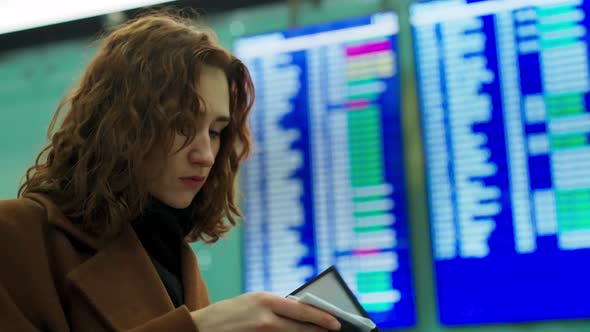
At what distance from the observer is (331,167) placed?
178 cm

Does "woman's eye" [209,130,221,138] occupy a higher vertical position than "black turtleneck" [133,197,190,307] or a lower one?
higher

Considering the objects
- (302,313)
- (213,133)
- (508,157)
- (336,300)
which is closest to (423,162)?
(508,157)

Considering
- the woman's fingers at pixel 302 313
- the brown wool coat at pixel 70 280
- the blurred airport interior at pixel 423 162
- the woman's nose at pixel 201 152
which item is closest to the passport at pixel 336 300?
the woman's fingers at pixel 302 313

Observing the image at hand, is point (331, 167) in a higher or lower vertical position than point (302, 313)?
higher

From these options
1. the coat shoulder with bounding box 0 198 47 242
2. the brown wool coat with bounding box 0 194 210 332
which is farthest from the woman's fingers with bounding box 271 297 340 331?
the coat shoulder with bounding box 0 198 47 242

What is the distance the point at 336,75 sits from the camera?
5.96 ft

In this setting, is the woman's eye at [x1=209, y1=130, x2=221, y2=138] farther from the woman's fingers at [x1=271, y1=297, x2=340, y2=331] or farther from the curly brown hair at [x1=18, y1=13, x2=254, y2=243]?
the woman's fingers at [x1=271, y1=297, x2=340, y2=331]

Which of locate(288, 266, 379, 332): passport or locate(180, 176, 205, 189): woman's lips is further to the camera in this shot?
locate(180, 176, 205, 189): woman's lips

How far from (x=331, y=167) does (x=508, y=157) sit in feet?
1.40

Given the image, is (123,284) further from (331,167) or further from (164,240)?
(331,167)

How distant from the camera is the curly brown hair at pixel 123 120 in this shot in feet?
3.46

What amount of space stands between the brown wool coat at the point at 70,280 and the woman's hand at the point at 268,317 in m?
0.04

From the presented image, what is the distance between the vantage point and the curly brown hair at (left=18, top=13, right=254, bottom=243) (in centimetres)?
105

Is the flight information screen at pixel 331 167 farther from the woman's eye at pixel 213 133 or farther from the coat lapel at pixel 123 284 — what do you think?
the coat lapel at pixel 123 284
